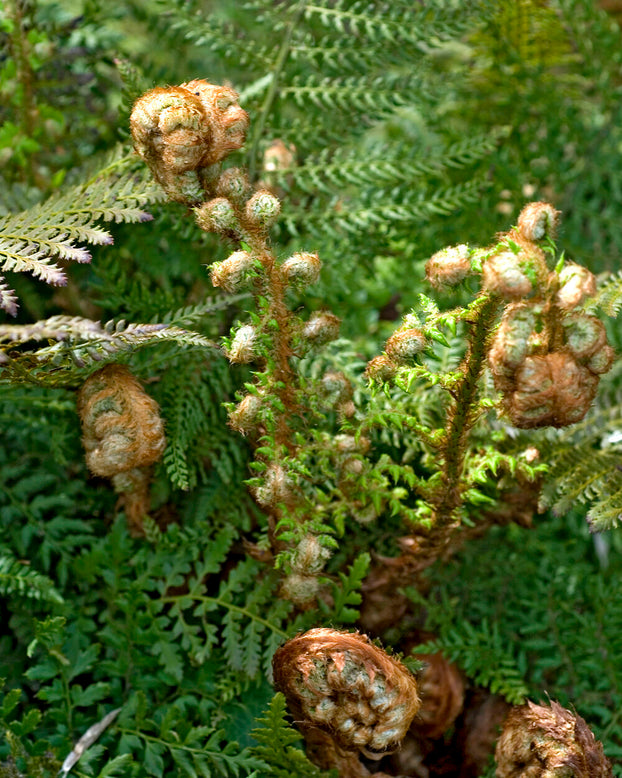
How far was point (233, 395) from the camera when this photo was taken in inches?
66.1

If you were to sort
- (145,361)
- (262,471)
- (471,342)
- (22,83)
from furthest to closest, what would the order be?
(22,83)
(145,361)
(262,471)
(471,342)

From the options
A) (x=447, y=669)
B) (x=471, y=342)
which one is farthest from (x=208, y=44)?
(x=447, y=669)

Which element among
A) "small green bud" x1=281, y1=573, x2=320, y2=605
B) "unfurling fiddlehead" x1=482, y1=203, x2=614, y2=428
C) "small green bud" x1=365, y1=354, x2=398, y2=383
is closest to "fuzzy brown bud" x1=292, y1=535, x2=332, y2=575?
"small green bud" x1=281, y1=573, x2=320, y2=605

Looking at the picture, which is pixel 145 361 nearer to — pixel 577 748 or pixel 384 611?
pixel 384 611

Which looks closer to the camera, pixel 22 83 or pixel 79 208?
pixel 79 208

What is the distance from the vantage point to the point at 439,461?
4.59ft

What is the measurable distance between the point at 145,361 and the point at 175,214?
0.34 m

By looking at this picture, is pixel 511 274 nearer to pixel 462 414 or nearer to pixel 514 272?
pixel 514 272

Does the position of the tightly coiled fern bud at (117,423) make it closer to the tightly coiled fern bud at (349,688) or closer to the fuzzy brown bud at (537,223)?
the tightly coiled fern bud at (349,688)

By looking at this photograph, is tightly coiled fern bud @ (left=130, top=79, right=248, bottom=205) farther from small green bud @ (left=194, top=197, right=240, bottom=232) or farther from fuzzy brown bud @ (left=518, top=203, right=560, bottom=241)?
fuzzy brown bud @ (left=518, top=203, right=560, bottom=241)

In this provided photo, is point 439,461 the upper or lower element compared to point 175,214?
lower

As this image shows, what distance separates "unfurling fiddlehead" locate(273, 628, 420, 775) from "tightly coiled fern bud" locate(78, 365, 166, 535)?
0.41m

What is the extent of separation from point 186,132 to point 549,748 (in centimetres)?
110

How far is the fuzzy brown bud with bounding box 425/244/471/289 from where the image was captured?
111 cm
